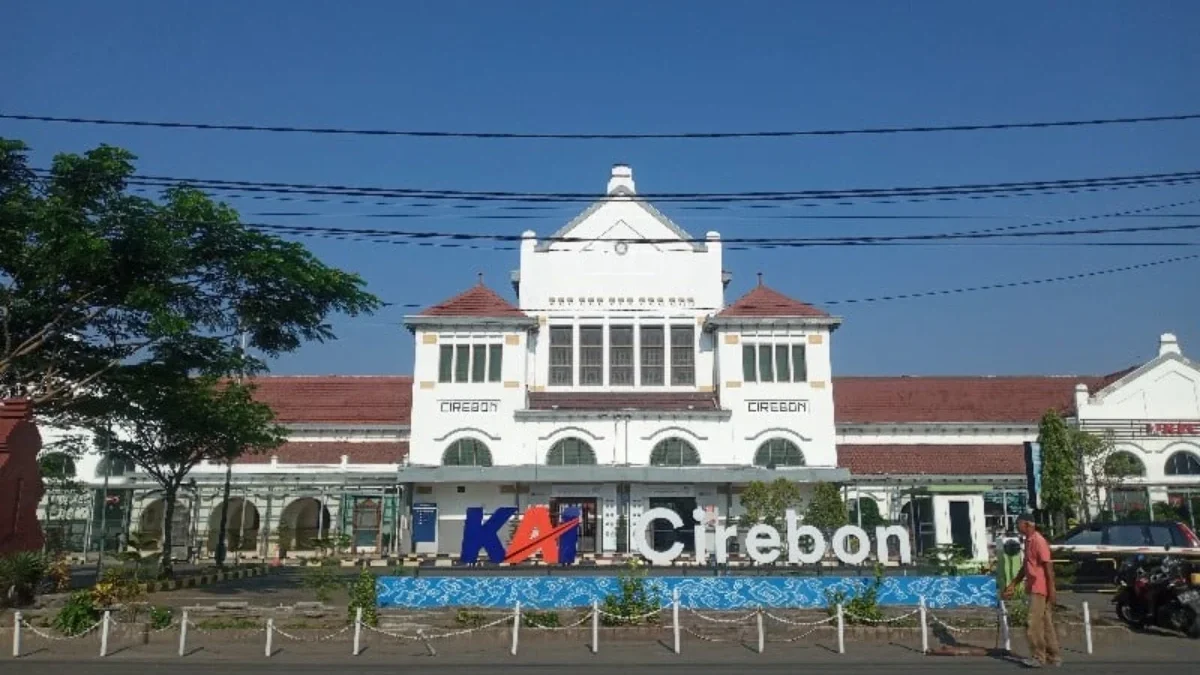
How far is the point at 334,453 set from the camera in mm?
37781

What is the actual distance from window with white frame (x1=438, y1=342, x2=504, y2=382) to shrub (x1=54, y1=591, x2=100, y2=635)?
64.2 feet

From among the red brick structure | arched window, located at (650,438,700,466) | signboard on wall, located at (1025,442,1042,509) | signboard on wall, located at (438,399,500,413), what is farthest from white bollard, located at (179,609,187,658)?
signboard on wall, located at (1025,442,1042,509)

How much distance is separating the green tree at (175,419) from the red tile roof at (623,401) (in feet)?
30.4

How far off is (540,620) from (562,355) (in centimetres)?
2076

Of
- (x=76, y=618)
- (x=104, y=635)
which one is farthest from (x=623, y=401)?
(x=104, y=635)

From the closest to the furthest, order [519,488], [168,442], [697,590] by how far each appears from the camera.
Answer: [697,590]
[168,442]
[519,488]

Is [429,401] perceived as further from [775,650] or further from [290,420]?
[775,650]

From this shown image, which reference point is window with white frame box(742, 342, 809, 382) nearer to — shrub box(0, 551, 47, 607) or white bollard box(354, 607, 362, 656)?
white bollard box(354, 607, 362, 656)

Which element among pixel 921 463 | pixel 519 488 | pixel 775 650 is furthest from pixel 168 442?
pixel 921 463

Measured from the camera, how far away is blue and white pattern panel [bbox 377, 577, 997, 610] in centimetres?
1608

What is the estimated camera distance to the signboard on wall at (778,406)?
109ft

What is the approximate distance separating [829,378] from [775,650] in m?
20.9

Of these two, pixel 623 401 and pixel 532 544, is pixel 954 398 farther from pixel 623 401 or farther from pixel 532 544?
pixel 532 544

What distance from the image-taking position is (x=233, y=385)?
2747cm
